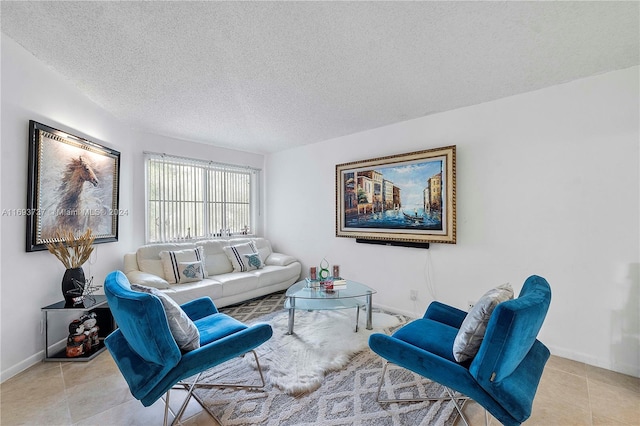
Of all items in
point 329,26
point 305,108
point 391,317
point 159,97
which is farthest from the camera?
point 391,317

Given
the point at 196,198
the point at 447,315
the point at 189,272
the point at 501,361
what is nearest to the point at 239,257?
the point at 189,272

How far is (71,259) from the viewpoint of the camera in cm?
266

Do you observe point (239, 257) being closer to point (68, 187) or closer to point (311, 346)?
point (311, 346)

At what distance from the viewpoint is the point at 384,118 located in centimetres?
361

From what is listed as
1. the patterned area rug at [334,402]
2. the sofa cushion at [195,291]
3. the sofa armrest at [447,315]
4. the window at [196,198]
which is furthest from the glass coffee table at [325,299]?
the window at [196,198]

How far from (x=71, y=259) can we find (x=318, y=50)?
295 cm

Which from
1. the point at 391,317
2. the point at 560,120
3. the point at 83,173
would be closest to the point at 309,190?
the point at 391,317

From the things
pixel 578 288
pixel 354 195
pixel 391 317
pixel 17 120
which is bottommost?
pixel 391 317

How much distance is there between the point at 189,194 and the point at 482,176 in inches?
Answer: 168

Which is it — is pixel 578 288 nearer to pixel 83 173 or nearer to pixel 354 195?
pixel 354 195

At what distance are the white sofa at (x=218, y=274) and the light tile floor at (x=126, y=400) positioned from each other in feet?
3.52

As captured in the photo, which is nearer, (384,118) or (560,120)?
(560,120)

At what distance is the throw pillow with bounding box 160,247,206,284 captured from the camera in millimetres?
3639

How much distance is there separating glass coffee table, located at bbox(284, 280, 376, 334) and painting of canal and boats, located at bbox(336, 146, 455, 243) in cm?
99
